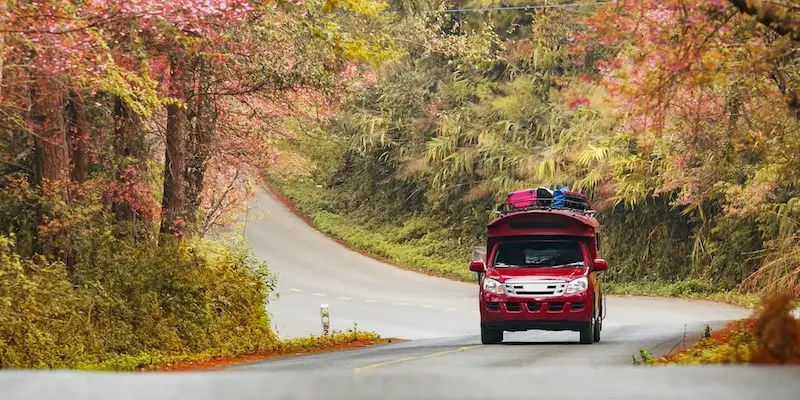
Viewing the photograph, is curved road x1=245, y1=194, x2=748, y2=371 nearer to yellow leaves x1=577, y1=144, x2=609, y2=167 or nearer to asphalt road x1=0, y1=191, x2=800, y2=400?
asphalt road x1=0, y1=191, x2=800, y2=400

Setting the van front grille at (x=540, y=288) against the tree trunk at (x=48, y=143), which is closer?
the tree trunk at (x=48, y=143)

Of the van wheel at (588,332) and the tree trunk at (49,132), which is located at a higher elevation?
the tree trunk at (49,132)

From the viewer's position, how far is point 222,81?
871 inches

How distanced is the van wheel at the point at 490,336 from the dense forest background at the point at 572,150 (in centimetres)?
437

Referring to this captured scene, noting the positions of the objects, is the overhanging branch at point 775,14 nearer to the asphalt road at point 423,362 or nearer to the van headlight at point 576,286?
the asphalt road at point 423,362

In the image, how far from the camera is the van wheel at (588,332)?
19266mm

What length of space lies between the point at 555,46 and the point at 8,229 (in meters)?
28.2

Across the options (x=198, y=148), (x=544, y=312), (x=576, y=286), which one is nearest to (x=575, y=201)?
(x=576, y=286)

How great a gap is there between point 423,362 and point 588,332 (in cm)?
579

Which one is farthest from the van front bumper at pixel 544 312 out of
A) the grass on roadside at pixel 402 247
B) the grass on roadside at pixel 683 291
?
the grass on roadside at pixel 402 247

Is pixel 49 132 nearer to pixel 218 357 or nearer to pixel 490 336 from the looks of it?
pixel 218 357

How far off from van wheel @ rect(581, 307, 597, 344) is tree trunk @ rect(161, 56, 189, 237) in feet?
28.0

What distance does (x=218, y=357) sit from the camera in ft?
65.1

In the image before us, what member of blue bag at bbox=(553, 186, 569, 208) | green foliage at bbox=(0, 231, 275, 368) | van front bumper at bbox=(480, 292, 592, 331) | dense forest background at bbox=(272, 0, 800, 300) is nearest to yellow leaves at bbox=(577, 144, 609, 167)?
dense forest background at bbox=(272, 0, 800, 300)
